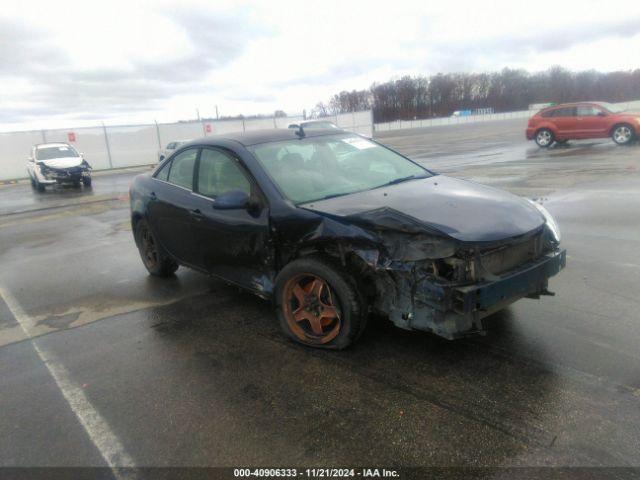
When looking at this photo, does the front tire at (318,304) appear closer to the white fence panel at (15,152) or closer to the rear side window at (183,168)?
the rear side window at (183,168)

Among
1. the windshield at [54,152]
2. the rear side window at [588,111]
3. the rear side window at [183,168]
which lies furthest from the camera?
the windshield at [54,152]

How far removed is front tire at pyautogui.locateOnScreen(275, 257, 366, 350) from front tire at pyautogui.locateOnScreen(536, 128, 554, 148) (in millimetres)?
19072

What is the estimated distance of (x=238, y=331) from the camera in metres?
4.24

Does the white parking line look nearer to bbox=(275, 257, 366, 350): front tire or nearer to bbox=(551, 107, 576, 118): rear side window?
bbox=(275, 257, 366, 350): front tire

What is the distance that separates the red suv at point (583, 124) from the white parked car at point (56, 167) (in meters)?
17.8

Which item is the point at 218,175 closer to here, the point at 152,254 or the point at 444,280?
the point at 152,254

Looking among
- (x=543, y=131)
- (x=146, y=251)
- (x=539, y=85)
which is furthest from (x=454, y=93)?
(x=146, y=251)

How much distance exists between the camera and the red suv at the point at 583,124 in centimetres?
1830

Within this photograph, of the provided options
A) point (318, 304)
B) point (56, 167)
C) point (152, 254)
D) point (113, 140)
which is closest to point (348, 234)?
point (318, 304)

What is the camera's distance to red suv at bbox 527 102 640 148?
18297 mm

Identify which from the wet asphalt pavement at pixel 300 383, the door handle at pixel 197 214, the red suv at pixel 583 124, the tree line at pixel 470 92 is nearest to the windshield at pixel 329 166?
the door handle at pixel 197 214

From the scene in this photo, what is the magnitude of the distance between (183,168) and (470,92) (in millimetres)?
121709

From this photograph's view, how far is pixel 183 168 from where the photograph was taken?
5.12 metres

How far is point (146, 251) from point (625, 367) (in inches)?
198
